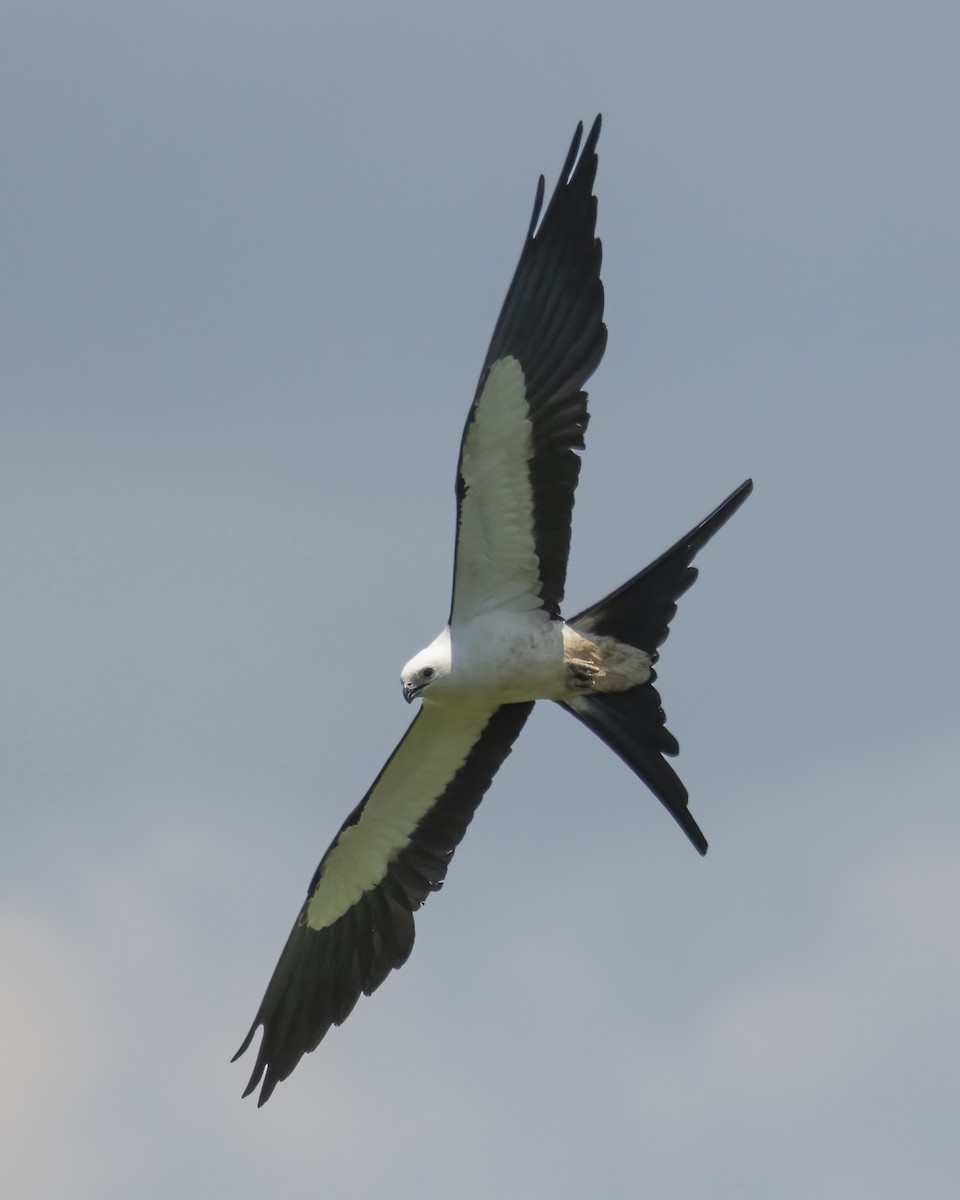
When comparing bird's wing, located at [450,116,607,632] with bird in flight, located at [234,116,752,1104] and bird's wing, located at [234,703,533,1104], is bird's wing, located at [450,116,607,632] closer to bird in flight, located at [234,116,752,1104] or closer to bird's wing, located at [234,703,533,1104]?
bird in flight, located at [234,116,752,1104]

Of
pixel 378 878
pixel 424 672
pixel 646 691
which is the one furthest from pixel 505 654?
pixel 378 878

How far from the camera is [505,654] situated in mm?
13281

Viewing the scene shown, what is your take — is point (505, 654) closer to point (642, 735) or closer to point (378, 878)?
point (642, 735)

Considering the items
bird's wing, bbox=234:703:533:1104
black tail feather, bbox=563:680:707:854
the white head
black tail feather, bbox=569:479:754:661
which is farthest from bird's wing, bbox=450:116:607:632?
bird's wing, bbox=234:703:533:1104

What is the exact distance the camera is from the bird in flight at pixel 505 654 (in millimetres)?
12664

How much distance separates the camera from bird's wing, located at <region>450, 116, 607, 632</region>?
41.4ft

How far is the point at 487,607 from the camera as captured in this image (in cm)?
1340

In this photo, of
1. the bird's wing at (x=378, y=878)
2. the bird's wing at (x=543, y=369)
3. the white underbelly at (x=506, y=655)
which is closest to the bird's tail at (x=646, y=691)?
the white underbelly at (x=506, y=655)

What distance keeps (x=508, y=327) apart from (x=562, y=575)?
1742 millimetres

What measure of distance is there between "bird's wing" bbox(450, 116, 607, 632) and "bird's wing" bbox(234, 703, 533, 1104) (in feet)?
6.74

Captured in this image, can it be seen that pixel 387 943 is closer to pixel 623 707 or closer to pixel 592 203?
pixel 623 707

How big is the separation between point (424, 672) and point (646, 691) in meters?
1.51

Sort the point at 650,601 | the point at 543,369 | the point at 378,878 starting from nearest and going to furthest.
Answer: the point at 543,369
the point at 650,601
the point at 378,878

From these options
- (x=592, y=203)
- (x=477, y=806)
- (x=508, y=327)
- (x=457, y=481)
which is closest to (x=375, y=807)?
(x=477, y=806)
